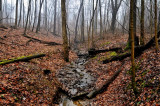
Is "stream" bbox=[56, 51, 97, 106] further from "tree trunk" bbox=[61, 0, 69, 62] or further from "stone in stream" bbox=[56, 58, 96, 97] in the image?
"tree trunk" bbox=[61, 0, 69, 62]

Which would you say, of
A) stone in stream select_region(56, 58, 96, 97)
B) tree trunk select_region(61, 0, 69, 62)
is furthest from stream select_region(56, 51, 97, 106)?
tree trunk select_region(61, 0, 69, 62)

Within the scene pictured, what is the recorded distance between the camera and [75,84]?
8242 millimetres

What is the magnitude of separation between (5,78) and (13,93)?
1.16 m

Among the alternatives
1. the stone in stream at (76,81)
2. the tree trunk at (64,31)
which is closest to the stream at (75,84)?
the stone in stream at (76,81)

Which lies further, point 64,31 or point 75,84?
point 64,31

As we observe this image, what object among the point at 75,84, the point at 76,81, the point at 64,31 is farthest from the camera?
the point at 64,31

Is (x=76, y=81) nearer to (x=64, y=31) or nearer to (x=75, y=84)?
(x=75, y=84)

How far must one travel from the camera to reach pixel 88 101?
648 cm

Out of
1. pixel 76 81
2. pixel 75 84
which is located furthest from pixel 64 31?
pixel 75 84

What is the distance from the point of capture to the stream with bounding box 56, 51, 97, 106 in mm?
6555

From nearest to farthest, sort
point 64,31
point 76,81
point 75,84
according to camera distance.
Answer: point 75,84, point 76,81, point 64,31

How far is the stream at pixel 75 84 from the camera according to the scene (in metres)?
6.56

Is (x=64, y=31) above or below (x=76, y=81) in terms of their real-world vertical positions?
above

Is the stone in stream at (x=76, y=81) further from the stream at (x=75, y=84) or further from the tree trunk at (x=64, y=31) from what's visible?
the tree trunk at (x=64, y=31)
